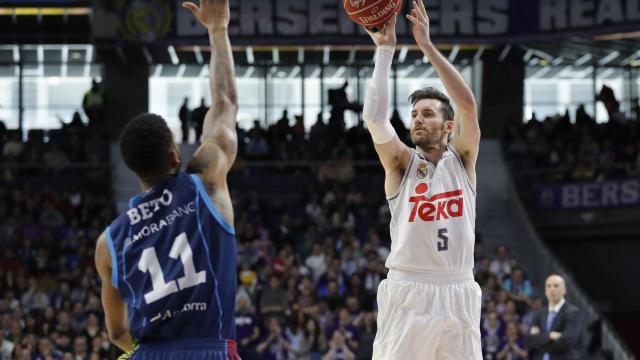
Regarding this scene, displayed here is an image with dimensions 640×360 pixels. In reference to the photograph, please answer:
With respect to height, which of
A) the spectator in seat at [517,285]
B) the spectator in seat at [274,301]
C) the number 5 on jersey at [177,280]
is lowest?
the spectator in seat at [274,301]

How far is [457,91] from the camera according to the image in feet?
24.2

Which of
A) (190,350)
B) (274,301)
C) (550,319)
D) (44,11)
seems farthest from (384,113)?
(44,11)

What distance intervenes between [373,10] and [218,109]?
7.80 ft

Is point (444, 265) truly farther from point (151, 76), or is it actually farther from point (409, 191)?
point (151, 76)

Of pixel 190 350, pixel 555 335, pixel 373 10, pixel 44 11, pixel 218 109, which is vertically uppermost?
pixel 44 11

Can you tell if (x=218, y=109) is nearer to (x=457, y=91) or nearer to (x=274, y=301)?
(x=457, y=91)

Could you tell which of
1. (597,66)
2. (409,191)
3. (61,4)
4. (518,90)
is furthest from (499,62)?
(409,191)

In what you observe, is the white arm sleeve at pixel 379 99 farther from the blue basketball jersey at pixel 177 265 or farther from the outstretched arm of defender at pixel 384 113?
the blue basketball jersey at pixel 177 265

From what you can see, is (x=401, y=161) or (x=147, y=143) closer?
(x=147, y=143)

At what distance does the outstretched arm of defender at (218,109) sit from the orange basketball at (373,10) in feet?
6.72

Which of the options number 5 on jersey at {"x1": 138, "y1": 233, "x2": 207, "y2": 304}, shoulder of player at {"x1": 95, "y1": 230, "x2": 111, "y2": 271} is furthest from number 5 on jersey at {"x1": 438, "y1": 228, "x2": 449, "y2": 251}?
shoulder of player at {"x1": 95, "y1": 230, "x2": 111, "y2": 271}

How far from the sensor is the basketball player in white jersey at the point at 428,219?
7.27m

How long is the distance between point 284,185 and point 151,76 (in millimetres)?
6749

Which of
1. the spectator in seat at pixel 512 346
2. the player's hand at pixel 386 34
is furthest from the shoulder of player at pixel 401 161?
the spectator in seat at pixel 512 346
